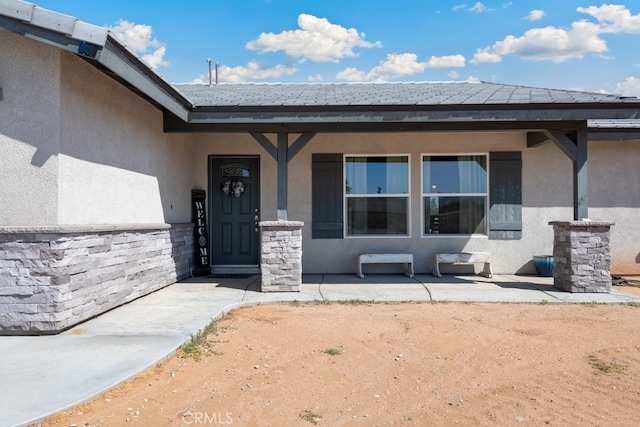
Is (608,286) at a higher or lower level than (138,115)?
lower

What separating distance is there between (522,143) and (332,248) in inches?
172

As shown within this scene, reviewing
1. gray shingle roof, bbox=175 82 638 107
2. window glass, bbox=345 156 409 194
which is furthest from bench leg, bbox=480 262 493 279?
gray shingle roof, bbox=175 82 638 107

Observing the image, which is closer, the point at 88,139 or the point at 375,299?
the point at 88,139

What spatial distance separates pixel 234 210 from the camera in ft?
30.3

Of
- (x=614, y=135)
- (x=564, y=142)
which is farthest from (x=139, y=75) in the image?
(x=614, y=135)

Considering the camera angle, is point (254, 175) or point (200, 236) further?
point (254, 175)

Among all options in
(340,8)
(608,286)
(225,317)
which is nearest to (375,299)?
(225,317)

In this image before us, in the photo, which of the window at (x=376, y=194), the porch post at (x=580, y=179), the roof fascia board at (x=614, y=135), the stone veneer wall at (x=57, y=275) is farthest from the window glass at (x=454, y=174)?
the stone veneer wall at (x=57, y=275)

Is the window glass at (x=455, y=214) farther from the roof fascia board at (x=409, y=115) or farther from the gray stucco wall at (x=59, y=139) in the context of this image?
the gray stucco wall at (x=59, y=139)

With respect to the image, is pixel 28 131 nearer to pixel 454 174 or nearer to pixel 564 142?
pixel 454 174

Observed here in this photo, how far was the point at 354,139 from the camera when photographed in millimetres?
9000

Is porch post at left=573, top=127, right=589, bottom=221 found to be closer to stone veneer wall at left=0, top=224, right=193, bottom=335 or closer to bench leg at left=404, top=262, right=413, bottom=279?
bench leg at left=404, top=262, right=413, bottom=279

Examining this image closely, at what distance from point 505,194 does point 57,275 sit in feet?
25.7

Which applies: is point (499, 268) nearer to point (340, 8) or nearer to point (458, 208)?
point (458, 208)
